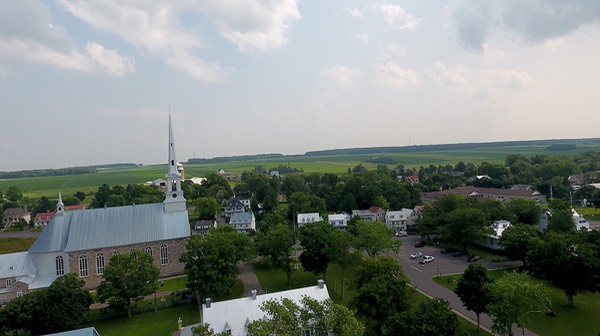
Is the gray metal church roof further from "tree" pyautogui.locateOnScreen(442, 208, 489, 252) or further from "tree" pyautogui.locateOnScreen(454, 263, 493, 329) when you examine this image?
"tree" pyautogui.locateOnScreen(442, 208, 489, 252)

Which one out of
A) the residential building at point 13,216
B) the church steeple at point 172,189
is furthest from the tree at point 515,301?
the residential building at point 13,216

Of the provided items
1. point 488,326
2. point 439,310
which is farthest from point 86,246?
point 488,326

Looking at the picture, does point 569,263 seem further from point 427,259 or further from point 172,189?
point 172,189

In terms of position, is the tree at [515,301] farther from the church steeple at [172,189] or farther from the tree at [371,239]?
the church steeple at [172,189]

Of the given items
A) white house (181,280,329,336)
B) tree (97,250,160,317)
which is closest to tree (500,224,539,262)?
white house (181,280,329,336)

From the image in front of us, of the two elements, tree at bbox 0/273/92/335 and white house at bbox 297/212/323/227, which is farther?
white house at bbox 297/212/323/227

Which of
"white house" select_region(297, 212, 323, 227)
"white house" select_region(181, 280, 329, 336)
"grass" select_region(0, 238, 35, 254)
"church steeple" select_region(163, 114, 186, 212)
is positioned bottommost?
"grass" select_region(0, 238, 35, 254)
